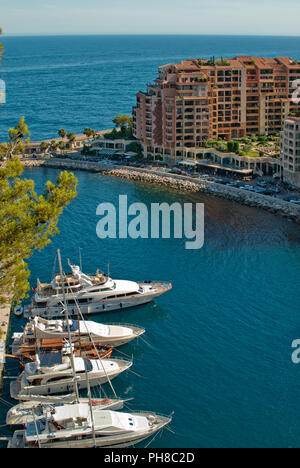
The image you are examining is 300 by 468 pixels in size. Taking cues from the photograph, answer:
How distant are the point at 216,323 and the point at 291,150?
35977 millimetres

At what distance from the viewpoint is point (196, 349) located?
42.0 metres

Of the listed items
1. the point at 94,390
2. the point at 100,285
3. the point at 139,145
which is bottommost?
the point at 94,390

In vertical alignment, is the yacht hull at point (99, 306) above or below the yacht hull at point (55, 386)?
above

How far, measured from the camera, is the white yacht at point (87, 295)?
1857 inches

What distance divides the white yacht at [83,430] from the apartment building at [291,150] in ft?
157

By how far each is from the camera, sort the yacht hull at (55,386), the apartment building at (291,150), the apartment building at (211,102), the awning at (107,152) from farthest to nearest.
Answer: the awning at (107,152) < the apartment building at (211,102) < the apartment building at (291,150) < the yacht hull at (55,386)

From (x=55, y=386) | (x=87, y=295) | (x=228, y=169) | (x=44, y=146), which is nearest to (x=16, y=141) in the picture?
(x=55, y=386)

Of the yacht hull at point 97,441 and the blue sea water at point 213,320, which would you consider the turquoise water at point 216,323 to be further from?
the yacht hull at point 97,441

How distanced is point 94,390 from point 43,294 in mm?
11453

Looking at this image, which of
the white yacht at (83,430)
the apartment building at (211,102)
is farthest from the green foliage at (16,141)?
the apartment building at (211,102)

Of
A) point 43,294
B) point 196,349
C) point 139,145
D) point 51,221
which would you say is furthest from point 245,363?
point 139,145

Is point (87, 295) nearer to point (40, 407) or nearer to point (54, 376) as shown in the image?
point (54, 376)

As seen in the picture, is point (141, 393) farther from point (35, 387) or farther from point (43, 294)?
point (43, 294)

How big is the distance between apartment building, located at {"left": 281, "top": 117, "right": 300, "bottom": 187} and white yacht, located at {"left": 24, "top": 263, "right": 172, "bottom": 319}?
107ft
